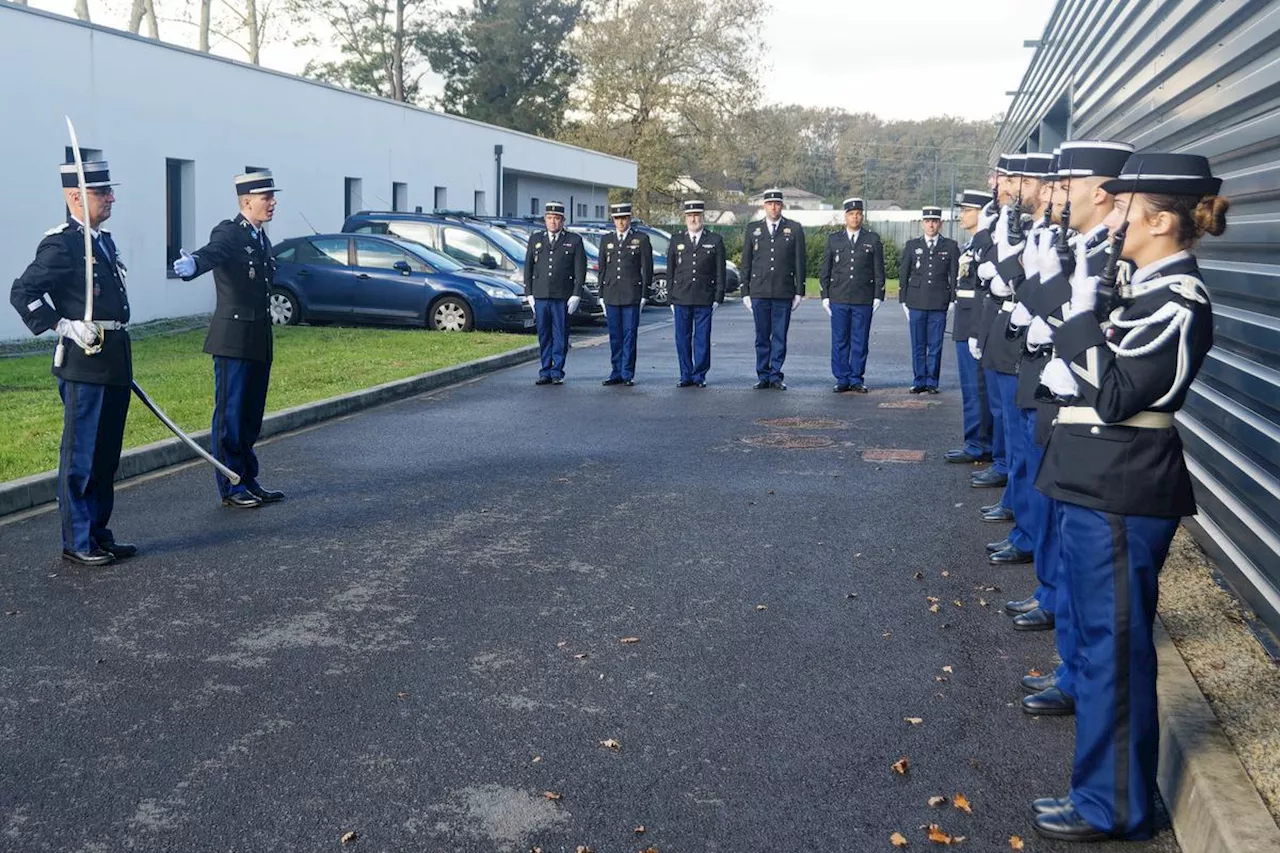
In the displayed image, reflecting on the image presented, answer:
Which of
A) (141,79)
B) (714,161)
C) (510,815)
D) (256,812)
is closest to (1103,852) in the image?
(510,815)

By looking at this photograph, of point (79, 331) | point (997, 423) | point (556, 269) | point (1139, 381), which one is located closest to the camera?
point (1139, 381)

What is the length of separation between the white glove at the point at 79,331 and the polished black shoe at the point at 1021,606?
4.75 metres

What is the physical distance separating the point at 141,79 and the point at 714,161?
41508mm

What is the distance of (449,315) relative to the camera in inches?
866

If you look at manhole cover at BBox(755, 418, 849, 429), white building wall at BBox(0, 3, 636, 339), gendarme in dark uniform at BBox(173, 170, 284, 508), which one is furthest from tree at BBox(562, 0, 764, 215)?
gendarme in dark uniform at BBox(173, 170, 284, 508)

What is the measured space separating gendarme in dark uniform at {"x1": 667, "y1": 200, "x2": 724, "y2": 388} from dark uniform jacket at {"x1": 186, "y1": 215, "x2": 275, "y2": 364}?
7.53 m

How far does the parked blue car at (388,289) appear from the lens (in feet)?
71.7

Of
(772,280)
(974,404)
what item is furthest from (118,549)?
(772,280)

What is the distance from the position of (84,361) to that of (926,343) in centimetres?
1022

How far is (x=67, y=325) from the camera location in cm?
735

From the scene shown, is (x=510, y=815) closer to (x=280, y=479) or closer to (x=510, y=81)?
(x=280, y=479)

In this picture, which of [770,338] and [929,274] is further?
[770,338]

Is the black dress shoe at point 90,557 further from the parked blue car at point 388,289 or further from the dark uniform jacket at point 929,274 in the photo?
the parked blue car at point 388,289

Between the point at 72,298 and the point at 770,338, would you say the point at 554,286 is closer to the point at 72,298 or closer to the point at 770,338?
the point at 770,338
